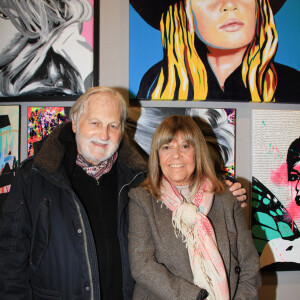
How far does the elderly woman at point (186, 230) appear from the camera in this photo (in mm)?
1140

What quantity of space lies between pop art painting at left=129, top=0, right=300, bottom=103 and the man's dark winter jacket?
2.98 ft

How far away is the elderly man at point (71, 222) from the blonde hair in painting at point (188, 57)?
0.66 meters

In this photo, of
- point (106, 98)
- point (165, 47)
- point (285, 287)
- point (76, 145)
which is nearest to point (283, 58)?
point (165, 47)

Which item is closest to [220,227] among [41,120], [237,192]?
[237,192]

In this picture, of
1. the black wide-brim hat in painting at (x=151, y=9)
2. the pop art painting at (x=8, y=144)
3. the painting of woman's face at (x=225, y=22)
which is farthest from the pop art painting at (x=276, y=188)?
the pop art painting at (x=8, y=144)

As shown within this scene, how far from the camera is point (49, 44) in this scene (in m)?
1.85

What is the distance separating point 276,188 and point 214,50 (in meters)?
1.14

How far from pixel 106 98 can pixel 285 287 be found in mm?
2013

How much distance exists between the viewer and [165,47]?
1.87 metres

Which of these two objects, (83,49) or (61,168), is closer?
(61,168)

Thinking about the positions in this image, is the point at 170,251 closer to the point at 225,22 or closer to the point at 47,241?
the point at 47,241

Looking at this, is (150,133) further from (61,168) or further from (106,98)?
(61,168)

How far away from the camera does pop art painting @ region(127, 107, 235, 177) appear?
74.6 inches

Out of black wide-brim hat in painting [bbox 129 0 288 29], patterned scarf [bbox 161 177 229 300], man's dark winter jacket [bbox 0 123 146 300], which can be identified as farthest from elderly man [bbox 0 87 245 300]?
black wide-brim hat in painting [bbox 129 0 288 29]
